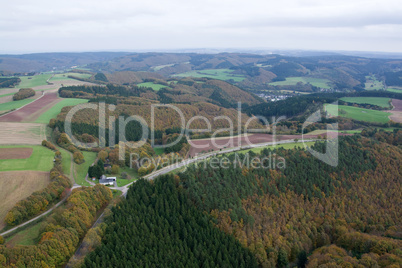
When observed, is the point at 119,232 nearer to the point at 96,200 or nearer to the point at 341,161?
the point at 96,200

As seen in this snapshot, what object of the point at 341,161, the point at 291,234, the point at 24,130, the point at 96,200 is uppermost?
the point at 24,130

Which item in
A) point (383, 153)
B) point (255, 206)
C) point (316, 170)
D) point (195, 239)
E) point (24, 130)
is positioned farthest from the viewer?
point (24, 130)

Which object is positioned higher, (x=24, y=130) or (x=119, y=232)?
(x=24, y=130)

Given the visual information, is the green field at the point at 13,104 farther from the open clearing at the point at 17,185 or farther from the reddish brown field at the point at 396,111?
the reddish brown field at the point at 396,111

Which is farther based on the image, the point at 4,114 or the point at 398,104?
the point at 398,104

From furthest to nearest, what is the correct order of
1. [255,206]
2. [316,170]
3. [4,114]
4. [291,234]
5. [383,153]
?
[4,114] → [383,153] → [316,170] → [255,206] → [291,234]

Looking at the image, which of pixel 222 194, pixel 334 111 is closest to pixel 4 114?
pixel 222 194

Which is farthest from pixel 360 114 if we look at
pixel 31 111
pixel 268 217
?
pixel 31 111

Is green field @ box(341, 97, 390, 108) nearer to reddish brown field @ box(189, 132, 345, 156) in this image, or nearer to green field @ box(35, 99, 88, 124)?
reddish brown field @ box(189, 132, 345, 156)
